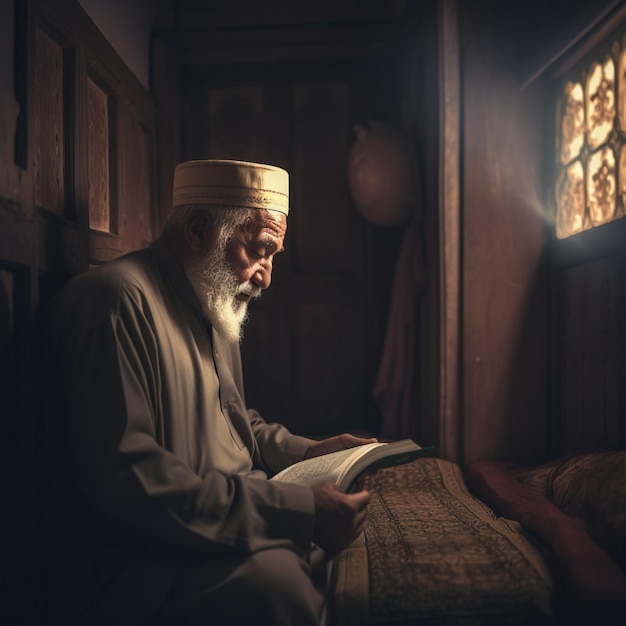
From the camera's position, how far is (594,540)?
198 cm

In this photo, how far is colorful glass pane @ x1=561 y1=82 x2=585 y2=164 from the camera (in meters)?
2.84

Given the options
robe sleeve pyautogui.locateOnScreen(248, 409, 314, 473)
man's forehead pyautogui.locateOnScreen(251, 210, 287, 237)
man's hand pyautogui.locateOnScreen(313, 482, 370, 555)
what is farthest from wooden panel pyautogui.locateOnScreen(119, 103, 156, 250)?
man's hand pyautogui.locateOnScreen(313, 482, 370, 555)

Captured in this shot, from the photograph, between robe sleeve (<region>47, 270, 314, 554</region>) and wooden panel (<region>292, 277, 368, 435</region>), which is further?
wooden panel (<region>292, 277, 368, 435</region>)

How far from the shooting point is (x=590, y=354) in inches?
108

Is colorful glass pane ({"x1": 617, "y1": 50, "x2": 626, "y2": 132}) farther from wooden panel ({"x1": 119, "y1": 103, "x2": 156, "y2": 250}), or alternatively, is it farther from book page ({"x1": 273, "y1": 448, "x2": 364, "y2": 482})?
wooden panel ({"x1": 119, "y1": 103, "x2": 156, "y2": 250})

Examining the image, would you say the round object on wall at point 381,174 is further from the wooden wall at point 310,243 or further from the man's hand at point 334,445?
the man's hand at point 334,445

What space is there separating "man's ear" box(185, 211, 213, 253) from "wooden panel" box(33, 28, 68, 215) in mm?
470

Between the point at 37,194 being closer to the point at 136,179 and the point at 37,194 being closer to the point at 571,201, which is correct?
the point at 136,179

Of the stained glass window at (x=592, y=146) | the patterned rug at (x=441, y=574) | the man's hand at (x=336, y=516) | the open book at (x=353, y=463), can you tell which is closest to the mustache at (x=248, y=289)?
the open book at (x=353, y=463)

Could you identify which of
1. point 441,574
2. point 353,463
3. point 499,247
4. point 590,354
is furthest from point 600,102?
point 441,574

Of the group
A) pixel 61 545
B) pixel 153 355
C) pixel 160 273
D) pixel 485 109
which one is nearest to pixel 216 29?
pixel 485 109

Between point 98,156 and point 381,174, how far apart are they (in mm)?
1650

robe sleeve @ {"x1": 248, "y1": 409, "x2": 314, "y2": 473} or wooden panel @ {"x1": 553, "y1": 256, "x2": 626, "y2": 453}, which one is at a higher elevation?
wooden panel @ {"x1": 553, "y1": 256, "x2": 626, "y2": 453}

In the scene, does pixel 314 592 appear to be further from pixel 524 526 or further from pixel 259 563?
pixel 524 526
